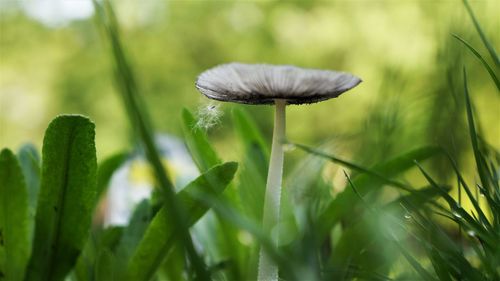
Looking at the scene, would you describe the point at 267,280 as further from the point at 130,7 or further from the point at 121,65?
the point at 130,7

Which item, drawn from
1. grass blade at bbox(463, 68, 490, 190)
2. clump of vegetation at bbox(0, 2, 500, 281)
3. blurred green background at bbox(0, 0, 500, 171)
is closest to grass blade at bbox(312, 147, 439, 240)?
clump of vegetation at bbox(0, 2, 500, 281)

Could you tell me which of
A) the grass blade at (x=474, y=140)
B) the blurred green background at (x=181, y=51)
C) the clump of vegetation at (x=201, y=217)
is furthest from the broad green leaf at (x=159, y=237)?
the blurred green background at (x=181, y=51)

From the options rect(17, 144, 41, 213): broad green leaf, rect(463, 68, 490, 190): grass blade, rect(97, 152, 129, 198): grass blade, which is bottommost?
rect(463, 68, 490, 190): grass blade

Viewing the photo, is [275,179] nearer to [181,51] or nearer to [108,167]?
[108,167]

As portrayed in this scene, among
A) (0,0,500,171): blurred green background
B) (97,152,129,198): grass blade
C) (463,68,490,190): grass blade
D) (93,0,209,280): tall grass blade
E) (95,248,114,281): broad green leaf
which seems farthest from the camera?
(0,0,500,171): blurred green background

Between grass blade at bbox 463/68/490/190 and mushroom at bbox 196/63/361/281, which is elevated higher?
mushroom at bbox 196/63/361/281

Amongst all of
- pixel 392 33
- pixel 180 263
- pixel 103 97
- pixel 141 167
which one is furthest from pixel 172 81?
pixel 180 263

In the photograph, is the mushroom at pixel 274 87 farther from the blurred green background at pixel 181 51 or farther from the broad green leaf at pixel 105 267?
the blurred green background at pixel 181 51

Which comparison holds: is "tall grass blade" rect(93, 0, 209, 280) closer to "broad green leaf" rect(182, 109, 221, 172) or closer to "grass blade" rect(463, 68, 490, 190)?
"grass blade" rect(463, 68, 490, 190)
